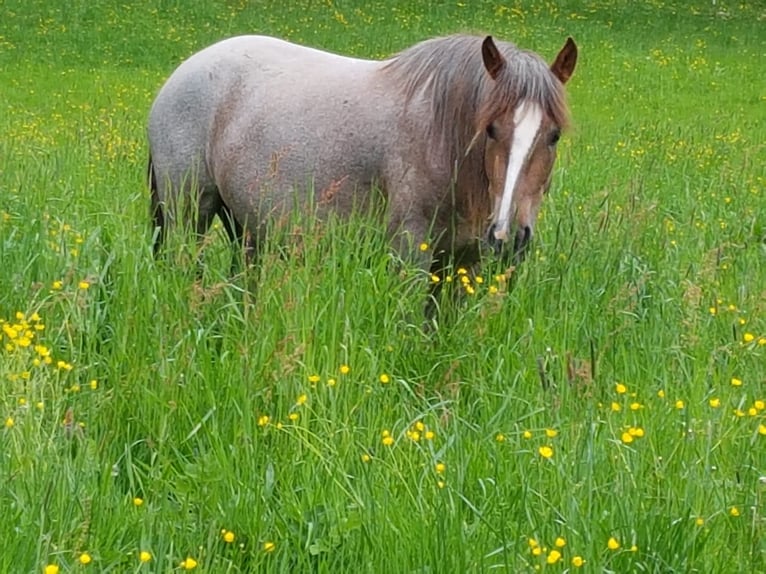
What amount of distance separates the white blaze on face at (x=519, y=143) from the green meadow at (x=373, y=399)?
346 mm

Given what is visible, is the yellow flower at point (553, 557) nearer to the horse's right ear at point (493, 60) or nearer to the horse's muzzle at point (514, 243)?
the horse's muzzle at point (514, 243)

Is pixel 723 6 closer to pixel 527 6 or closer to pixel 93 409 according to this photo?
pixel 527 6

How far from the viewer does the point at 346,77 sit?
6215mm

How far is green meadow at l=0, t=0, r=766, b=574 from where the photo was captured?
3.13 m

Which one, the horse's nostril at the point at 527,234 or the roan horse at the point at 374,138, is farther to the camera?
the roan horse at the point at 374,138

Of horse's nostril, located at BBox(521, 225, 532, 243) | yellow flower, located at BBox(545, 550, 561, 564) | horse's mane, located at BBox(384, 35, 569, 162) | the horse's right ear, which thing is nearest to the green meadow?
yellow flower, located at BBox(545, 550, 561, 564)

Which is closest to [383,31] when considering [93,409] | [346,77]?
[346,77]

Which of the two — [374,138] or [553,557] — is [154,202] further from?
[553,557]

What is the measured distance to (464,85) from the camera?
550 cm

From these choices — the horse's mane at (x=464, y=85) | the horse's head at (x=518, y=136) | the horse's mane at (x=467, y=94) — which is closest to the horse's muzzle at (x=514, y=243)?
the horse's head at (x=518, y=136)

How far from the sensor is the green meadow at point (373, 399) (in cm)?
313

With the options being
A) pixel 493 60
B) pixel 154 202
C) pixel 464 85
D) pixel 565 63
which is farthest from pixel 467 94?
pixel 154 202

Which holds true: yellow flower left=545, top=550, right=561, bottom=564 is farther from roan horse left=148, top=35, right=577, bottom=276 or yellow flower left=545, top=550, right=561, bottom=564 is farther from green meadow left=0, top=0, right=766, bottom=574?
roan horse left=148, top=35, right=577, bottom=276

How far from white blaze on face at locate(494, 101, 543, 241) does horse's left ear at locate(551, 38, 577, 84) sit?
0.40m
